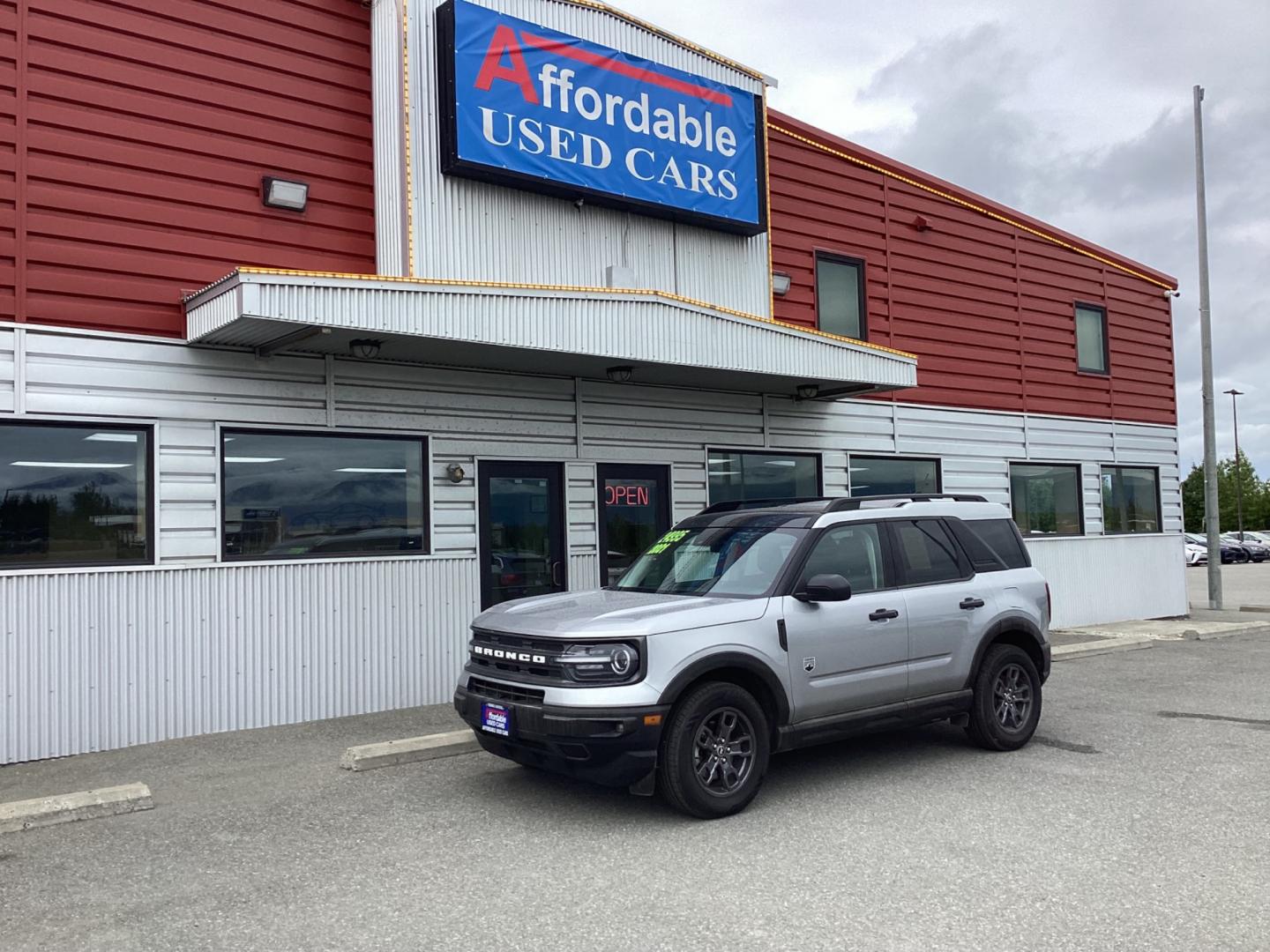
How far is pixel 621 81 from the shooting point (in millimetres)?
10812

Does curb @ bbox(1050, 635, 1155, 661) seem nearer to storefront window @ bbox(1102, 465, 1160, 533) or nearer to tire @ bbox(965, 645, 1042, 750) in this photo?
storefront window @ bbox(1102, 465, 1160, 533)

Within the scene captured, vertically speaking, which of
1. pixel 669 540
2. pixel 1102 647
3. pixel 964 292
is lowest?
pixel 1102 647

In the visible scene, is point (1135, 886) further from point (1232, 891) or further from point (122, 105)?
point (122, 105)


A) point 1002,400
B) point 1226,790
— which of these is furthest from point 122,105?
point 1002,400

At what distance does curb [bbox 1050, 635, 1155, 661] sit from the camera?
41.4 feet

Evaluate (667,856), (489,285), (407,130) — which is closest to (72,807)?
(667,856)

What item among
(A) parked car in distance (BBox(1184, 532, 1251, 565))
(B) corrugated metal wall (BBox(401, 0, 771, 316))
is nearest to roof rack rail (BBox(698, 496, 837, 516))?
(B) corrugated metal wall (BBox(401, 0, 771, 316))

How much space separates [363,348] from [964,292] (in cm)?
976

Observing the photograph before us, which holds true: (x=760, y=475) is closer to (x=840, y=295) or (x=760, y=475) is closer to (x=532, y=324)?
(x=840, y=295)

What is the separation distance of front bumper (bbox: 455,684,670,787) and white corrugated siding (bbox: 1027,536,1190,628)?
11024 millimetres

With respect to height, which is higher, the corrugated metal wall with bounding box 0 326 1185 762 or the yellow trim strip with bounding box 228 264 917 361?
the yellow trim strip with bounding box 228 264 917 361

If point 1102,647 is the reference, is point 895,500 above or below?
above

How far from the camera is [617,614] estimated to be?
609cm

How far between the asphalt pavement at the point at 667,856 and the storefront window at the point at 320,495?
6.23ft
